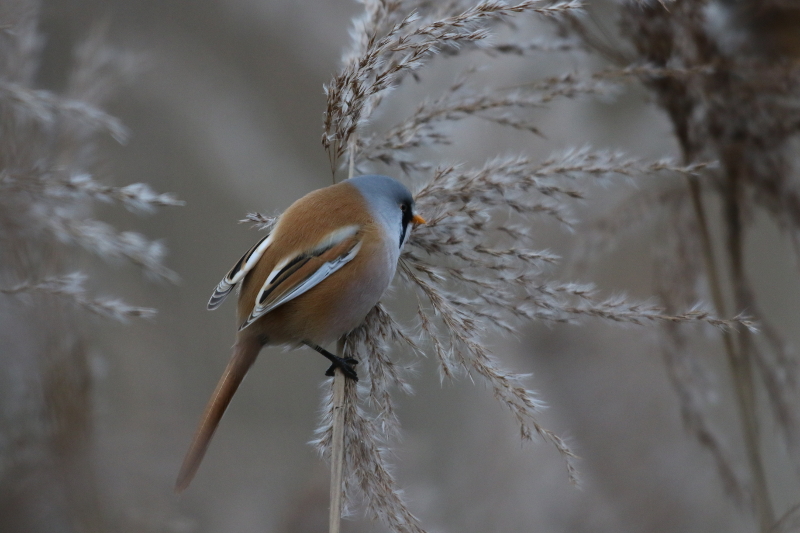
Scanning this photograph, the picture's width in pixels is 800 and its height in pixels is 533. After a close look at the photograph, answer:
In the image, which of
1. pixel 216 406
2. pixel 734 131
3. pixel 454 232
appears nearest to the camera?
pixel 216 406

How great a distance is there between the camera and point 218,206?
2568 mm

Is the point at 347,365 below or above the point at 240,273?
below

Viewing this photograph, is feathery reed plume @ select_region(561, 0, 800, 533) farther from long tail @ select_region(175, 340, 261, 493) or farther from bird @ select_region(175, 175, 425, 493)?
long tail @ select_region(175, 340, 261, 493)

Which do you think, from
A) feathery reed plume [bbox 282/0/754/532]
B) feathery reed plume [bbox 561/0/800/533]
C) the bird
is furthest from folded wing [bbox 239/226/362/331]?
feathery reed plume [bbox 561/0/800/533]

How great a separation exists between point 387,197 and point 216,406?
1.60ft

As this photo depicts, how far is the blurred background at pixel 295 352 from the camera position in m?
1.98

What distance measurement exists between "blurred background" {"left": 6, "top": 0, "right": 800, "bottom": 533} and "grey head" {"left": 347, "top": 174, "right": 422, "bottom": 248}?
725mm

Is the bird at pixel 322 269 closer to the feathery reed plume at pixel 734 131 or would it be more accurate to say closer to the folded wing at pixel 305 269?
the folded wing at pixel 305 269

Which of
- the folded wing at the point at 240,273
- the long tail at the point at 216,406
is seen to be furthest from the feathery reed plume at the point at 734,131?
the long tail at the point at 216,406

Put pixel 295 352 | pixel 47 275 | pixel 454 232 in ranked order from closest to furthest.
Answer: pixel 454 232
pixel 47 275
pixel 295 352

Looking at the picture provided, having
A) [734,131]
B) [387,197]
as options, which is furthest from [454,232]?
[734,131]

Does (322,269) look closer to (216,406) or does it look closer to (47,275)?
(216,406)

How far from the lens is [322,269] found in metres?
1.09

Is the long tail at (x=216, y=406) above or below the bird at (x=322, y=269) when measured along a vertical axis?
below
